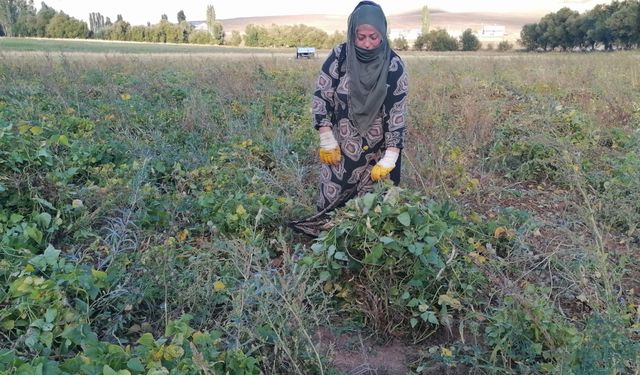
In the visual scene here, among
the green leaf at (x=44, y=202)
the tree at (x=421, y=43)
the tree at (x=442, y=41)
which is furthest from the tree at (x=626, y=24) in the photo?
the green leaf at (x=44, y=202)

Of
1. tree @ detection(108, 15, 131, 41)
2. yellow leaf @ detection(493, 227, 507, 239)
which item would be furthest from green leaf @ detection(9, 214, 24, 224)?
tree @ detection(108, 15, 131, 41)

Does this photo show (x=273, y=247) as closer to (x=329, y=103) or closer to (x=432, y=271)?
(x=329, y=103)

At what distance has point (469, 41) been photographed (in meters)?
50.1

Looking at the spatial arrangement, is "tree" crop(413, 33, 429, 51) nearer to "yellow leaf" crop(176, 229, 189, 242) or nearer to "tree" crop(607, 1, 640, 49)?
"tree" crop(607, 1, 640, 49)

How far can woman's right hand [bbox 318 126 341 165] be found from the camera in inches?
118

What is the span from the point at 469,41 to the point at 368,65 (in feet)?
169

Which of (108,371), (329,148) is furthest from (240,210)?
(108,371)

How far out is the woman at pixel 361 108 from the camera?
2775mm

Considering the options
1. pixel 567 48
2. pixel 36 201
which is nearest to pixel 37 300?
pixel 36 201

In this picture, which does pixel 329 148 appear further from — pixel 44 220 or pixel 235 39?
pixel 235 39

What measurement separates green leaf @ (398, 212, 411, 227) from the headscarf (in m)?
0.84

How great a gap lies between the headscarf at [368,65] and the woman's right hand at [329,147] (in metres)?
0.25

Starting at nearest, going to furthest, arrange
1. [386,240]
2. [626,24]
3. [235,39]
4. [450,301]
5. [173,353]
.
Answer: [173,353] → [450,301] → [386,240] → [626,24] → [235,39]

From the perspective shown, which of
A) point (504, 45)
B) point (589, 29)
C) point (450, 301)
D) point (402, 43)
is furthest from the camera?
point (504, 45)
